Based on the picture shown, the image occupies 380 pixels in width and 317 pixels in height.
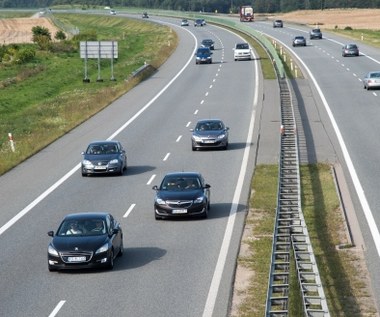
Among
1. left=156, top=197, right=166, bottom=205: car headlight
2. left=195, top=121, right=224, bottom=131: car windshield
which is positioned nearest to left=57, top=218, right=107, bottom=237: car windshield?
left=156, top=197, right=166, bottom=205: car headlight

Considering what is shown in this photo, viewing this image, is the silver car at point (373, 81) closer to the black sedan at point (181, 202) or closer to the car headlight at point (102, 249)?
the black sedan at point (181, 202)

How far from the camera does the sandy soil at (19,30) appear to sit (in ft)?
517

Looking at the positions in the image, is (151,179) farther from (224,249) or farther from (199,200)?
(224,249)

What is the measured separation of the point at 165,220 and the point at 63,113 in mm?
32361

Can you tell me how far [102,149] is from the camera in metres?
41.1

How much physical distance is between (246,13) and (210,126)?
131m

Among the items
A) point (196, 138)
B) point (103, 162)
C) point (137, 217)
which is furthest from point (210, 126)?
point (137, 217)

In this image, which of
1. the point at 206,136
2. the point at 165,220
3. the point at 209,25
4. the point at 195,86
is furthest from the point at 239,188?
the point at 209,25

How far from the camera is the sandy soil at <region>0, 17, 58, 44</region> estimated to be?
517 ft

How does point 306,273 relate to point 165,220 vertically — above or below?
above

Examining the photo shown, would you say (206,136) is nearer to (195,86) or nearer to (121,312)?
(121,312)

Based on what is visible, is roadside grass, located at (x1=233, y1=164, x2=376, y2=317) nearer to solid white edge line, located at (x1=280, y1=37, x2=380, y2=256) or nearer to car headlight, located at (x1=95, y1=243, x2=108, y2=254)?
solid white edge line, located at (x1=280, y1=37, x2=380, y2=256)

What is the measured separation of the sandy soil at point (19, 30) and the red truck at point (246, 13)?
30943mm

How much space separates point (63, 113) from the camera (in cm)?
6228
